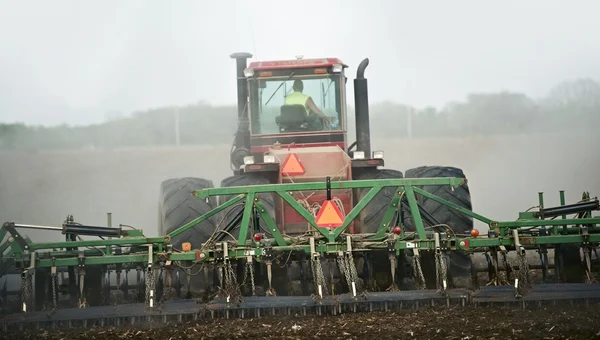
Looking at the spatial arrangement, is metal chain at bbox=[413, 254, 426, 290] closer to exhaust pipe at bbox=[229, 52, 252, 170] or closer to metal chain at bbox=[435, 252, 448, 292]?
metal chain at bbox=[435, 252, 448, 292]

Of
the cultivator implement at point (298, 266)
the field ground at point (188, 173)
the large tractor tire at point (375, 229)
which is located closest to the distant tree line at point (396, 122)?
the field ground at point (188, 173)

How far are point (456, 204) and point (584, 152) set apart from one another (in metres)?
12.6

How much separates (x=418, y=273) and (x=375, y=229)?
964mm

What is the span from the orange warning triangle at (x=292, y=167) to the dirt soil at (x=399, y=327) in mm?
2594

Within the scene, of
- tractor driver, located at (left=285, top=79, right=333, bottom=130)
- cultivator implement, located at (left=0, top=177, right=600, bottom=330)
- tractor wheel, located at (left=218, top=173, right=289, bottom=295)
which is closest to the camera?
cultivator implement, located at (left=0, top=177, right=600, bottom=330)

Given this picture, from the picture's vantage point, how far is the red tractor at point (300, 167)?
1216cm

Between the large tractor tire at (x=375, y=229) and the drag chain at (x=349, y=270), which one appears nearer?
the drag chain at (x=349, y=270)

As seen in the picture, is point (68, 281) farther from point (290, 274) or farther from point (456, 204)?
point (456, 204)

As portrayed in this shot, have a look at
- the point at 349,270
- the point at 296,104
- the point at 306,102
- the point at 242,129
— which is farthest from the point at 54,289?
the point at 306,102

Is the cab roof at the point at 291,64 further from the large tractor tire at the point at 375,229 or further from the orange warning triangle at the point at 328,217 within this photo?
the orange warning triangle at the point at 328,217

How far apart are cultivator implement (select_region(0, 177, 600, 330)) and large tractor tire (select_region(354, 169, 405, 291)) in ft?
0.05

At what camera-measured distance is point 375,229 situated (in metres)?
12.5

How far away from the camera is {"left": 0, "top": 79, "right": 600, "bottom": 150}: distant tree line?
24016 millimetres

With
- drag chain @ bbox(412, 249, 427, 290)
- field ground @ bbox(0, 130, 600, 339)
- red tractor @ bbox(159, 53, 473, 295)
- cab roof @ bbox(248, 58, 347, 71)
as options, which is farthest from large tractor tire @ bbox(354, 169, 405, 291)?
field ground @ bbox(0, 130, 600, 339)
